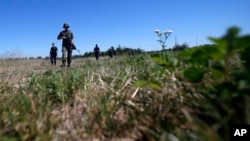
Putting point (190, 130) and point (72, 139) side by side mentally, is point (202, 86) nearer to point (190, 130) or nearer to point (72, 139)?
point (190, 130)

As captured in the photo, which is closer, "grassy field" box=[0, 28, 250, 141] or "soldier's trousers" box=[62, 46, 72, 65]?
"grassy field" box=[0, 28, 250, 141]

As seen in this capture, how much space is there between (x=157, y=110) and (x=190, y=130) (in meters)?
0.29

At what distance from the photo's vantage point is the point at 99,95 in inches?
97.0

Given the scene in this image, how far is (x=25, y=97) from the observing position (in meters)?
2.32

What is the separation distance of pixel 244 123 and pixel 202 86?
0.45 metres

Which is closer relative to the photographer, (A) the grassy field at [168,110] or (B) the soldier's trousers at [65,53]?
(A) the grassy field at [168,110]

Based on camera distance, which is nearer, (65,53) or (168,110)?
(168,110)

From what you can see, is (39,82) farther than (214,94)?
Yes

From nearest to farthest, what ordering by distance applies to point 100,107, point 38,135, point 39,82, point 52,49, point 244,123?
point 244,123 → point 38,135 → point 100,107 → point 39,82 → point 52,49

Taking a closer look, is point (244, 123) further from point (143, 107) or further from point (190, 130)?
point (143, 107)

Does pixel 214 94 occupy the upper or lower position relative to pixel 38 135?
upper

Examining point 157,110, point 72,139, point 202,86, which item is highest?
point 202,86

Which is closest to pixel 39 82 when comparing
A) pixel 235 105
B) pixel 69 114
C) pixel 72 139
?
pixel 69 114

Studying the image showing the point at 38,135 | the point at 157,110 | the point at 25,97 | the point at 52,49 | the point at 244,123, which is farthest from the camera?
the point at 52,49
